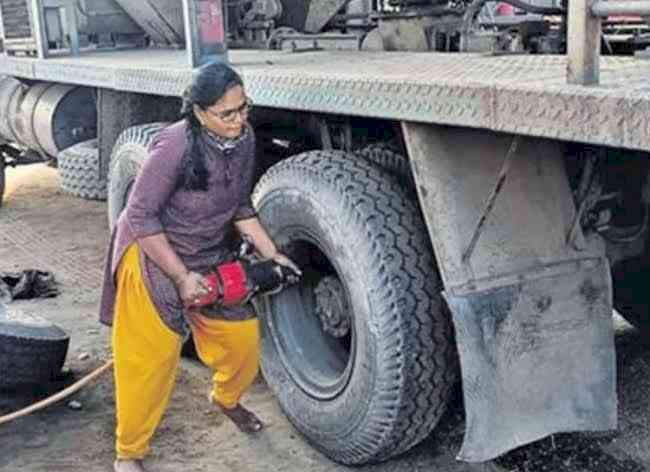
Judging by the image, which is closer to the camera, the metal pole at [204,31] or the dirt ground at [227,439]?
the dirt ground at [227,439]

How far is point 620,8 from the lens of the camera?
2400 millimetres

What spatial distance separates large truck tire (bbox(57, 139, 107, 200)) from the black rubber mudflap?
351 cm

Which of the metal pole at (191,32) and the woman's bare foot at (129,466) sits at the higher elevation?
the metal pole at (191,32)

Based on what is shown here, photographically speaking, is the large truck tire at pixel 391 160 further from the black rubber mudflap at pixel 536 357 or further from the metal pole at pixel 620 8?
the metal pole at pixel 620 8

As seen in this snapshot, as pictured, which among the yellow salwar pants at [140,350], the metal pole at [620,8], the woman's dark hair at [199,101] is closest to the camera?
the metal pole at [620,8]

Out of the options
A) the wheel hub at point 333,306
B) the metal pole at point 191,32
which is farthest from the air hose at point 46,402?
the metal pole at point 191,32

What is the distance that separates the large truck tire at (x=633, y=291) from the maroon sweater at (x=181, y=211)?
1.65 metres

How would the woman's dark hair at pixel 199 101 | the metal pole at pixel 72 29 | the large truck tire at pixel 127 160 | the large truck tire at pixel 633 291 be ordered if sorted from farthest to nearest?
the metal pole at pixel 72 29, the large truck tire at pixel 127 160, the large truck tire at pixel 633 291, the woman's dark hair at pixel 199 101

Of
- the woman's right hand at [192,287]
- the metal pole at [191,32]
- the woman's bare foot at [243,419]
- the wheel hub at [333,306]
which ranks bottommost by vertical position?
the woman's bare foot at [243,419]

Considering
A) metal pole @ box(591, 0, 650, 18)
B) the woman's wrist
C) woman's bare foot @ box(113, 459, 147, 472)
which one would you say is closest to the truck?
metal pole @ box(591, 0, 650, 18)

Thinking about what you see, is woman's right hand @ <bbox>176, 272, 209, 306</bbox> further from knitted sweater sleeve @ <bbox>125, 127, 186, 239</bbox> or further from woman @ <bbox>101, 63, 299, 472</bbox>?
knitted sweater sleeve @ <bbox>125, 127, 186, 239</bbox>

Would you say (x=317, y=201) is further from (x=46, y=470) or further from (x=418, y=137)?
(x=46, y=470)

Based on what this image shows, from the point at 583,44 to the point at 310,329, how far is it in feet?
6.71

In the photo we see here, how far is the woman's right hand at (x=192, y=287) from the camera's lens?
11.6 ft
